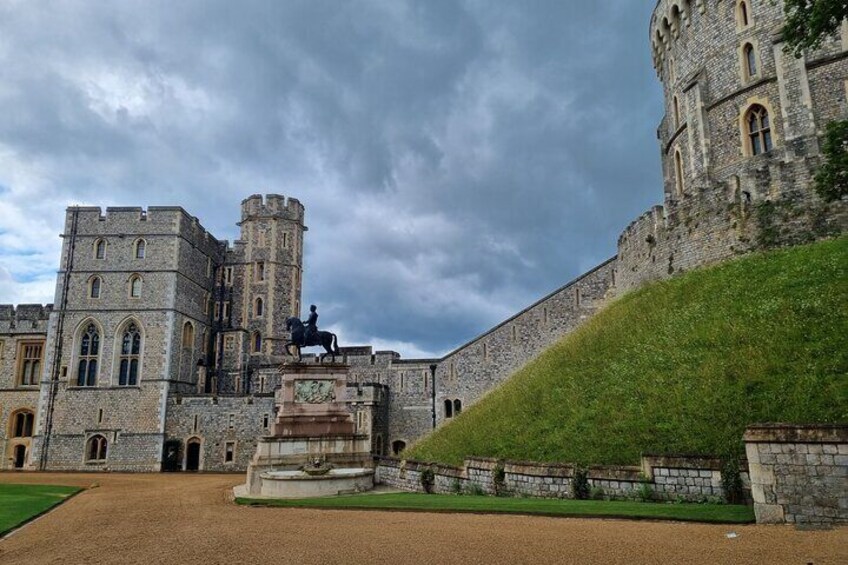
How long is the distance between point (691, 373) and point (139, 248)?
37048mm

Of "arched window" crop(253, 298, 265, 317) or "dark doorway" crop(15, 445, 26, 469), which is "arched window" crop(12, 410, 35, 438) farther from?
"arched window" crop(253, 298, 265, 317)

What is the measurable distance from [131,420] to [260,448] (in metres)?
22.6

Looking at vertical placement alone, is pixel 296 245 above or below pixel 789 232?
above

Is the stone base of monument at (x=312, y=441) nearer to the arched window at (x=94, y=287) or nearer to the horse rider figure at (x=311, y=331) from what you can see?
the horse rider figure at (x=311, y=331)

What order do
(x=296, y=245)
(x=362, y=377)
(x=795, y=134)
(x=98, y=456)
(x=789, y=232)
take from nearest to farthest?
1. (x=789, y=232)
2. (x=795, y=134)
3. (x=98, y=456)
4. (x=362, y=377)
5. (x=296, y=245)

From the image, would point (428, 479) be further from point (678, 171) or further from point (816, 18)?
point (678, 171)

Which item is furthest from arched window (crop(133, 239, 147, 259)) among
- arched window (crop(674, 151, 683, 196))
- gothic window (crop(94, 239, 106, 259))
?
arched window (crop(674, 151, 683, 196))

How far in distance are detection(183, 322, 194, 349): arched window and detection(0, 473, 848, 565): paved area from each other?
95.3 feet

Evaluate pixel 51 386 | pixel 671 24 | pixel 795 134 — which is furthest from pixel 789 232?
pixel 51 386

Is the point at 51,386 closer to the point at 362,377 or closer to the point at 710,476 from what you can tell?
the point at 362,377

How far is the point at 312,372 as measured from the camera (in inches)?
774

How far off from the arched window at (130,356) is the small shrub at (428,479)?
94.8ft

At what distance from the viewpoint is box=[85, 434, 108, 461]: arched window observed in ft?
115

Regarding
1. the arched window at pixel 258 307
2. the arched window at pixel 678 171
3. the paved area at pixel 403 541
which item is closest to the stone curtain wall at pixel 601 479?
the paved area at pixel 403 541
